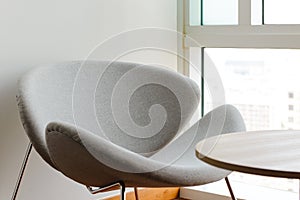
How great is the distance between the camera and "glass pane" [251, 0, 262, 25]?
2922 mm

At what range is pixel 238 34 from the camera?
9.70ft

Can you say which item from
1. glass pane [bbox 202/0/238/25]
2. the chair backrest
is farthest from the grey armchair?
glass pane [bbox 202/0/238/25]

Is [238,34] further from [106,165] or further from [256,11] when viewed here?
[106,165]

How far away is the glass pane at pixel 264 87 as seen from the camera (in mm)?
2865

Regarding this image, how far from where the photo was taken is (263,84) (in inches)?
117

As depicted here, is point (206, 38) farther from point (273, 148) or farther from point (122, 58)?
point (273, 148)

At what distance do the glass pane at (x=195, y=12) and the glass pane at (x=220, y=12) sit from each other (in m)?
0.03

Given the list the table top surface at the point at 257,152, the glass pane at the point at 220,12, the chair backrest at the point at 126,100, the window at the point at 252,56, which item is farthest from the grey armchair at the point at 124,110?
the glass pane at the point at 220,12

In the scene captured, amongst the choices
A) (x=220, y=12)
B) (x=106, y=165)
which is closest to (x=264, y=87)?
(x=220, y=12)

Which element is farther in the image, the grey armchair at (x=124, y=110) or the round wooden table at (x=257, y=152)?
the grey armchair at (x=124, y=110)

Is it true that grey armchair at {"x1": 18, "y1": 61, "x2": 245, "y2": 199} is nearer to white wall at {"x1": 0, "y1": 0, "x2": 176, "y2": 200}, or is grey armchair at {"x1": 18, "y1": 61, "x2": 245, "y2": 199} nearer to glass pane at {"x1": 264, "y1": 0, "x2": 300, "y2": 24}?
white wall at {"x1": 0, "y1": 0, "x2": 176, "y2": 200}

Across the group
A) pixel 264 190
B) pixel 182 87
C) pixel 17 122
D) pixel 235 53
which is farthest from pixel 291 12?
pixel 17 122

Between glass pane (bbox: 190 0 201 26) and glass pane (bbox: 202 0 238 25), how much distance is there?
1.1 inches

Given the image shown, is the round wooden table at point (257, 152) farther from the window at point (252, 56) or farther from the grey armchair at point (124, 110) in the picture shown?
the window at point (252, 56)
